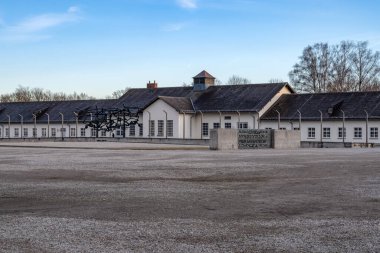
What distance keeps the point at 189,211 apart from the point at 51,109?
58.0 metres

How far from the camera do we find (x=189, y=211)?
9000 millimetres

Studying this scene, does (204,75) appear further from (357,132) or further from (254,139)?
(254,139)

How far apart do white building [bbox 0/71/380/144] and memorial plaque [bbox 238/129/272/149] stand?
10.1 metres

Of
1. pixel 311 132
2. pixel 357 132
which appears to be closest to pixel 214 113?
pixel 311 132

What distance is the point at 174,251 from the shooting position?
6.30m

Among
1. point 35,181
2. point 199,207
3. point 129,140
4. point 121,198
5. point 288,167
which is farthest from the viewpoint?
point 129,140


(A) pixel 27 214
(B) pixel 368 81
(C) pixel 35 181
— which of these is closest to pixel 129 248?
A: (A) pixel 27 214

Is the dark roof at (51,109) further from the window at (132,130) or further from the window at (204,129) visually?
the window at (204,129)

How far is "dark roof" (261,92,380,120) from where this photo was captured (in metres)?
48.7

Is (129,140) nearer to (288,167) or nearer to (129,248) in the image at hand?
(288,167)

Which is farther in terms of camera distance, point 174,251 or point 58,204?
point 58,204

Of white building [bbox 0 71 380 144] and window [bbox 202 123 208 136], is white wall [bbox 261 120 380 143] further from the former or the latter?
window [bbox 202 123 208 136]

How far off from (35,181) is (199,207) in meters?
5.23

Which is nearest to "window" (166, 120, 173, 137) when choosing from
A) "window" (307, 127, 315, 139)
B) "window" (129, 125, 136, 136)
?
"window" (129, 125, 136, 136)
